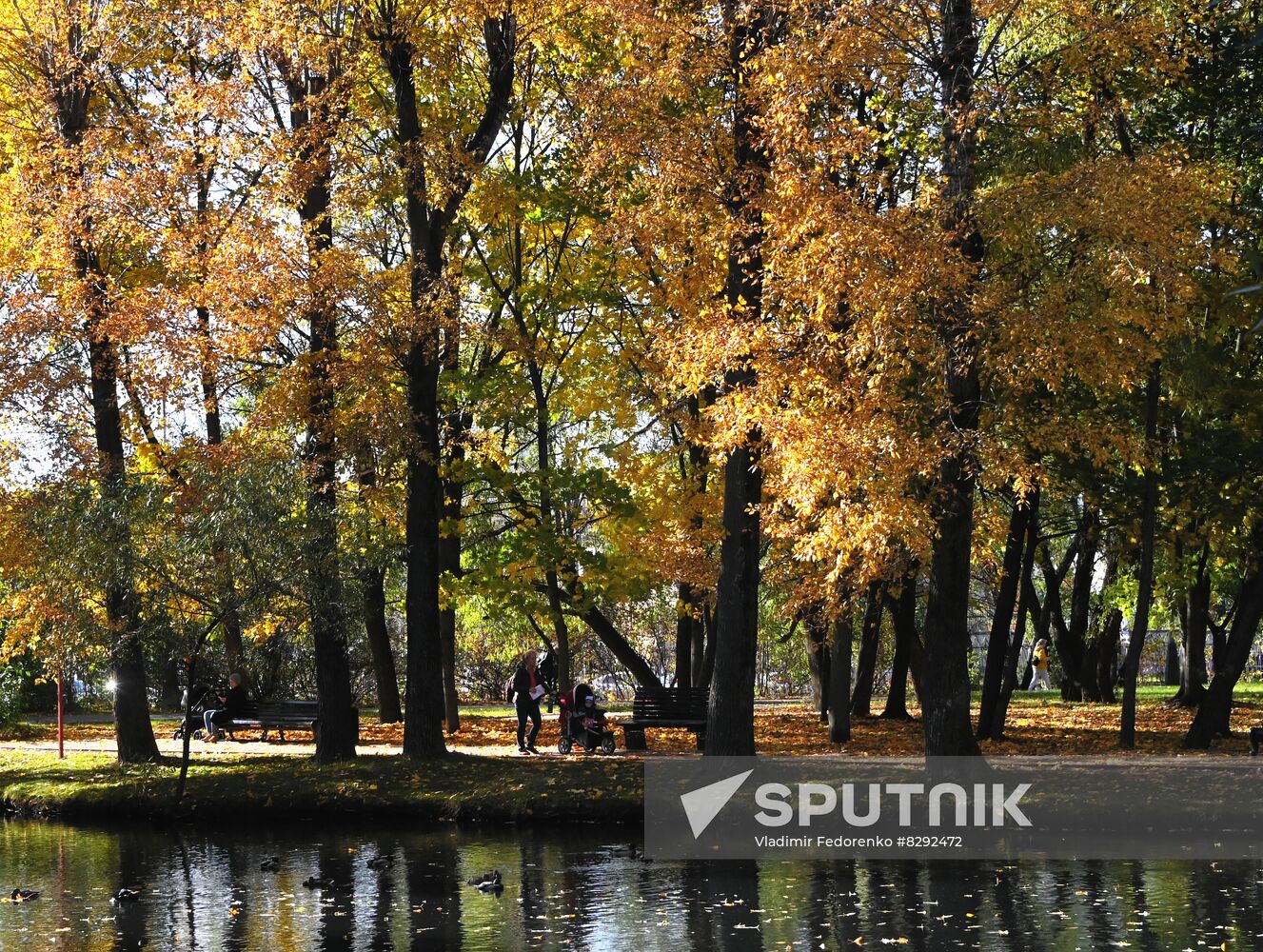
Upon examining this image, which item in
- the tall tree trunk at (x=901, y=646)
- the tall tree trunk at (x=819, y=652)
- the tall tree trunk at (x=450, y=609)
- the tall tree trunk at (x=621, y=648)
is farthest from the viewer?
the tall tree trunk at (x=901, y=646)

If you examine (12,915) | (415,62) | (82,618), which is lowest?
(12,915)

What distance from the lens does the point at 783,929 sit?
1073 cm

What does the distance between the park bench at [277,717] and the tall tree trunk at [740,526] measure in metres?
8.77

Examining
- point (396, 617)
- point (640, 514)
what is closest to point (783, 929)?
point (640, 514)

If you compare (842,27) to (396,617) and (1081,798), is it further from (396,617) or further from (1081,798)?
(396,617)

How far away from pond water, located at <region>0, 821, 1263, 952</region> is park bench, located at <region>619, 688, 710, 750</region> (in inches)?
249

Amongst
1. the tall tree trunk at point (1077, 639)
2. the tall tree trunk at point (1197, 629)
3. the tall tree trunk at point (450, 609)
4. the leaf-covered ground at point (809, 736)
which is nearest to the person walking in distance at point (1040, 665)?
the tall tree trunk at point (1077, 639)

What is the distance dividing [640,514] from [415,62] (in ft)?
25.9

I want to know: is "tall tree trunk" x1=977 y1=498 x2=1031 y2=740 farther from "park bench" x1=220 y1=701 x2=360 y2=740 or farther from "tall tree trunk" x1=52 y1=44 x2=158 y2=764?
"tall tree trunk" x1=52 y1=44 x2=158 y2=764

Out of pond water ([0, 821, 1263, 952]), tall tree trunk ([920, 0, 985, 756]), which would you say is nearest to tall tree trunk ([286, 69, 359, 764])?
pond water ([0, 821, 1263, 952])

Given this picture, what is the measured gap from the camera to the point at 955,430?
15.3 metres

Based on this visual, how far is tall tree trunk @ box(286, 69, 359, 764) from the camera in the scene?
18.3m

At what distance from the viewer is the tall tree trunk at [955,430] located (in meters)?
15.2

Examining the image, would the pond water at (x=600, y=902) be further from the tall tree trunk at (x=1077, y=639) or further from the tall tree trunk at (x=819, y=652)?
the tall tree trunk at (x=1077, y=639)
